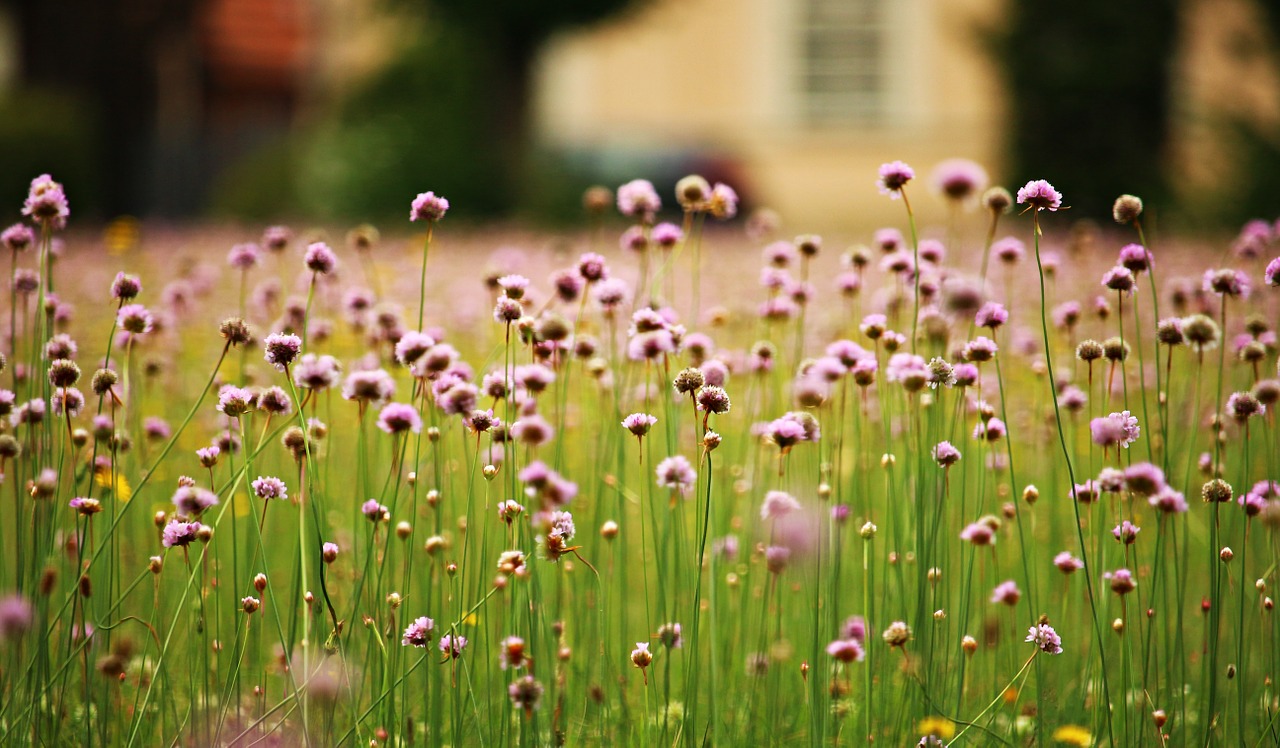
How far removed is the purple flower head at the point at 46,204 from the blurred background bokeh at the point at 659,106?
23.8 ft

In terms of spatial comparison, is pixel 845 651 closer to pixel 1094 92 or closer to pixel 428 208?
pixel 428 208

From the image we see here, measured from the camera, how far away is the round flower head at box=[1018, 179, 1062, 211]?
1.53 m

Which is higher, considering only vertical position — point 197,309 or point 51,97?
point 51,97

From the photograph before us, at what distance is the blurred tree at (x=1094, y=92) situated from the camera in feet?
31.5

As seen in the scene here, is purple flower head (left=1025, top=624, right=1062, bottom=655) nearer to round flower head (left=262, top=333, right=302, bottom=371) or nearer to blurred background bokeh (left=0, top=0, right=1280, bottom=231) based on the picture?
round flower head (left=262, top=333, right=302, bottom=371)

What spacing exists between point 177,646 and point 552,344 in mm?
878

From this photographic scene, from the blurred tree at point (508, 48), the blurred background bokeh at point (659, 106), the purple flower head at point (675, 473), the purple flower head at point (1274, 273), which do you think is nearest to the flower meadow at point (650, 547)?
the purple flower head at point (675, 473)

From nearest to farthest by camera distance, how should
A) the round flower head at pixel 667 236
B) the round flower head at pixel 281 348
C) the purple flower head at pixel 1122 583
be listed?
1. the round flower head at pixel 281 348
2. the purple flower head at pixel 1122 583
3. the round flower head at pixel 667 236

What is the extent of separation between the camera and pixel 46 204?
65.3 inches

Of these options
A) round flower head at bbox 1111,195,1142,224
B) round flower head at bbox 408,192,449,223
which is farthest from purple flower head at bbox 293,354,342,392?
round flower head at bbox 1111,195,1142,224

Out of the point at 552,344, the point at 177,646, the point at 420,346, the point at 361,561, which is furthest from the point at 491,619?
the point at 420,346

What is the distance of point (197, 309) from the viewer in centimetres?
489

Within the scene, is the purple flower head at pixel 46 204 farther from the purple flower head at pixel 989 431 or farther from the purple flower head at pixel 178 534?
the purple flower head at pixel 989 431

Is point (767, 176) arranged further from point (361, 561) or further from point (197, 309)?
point (361, 561)
